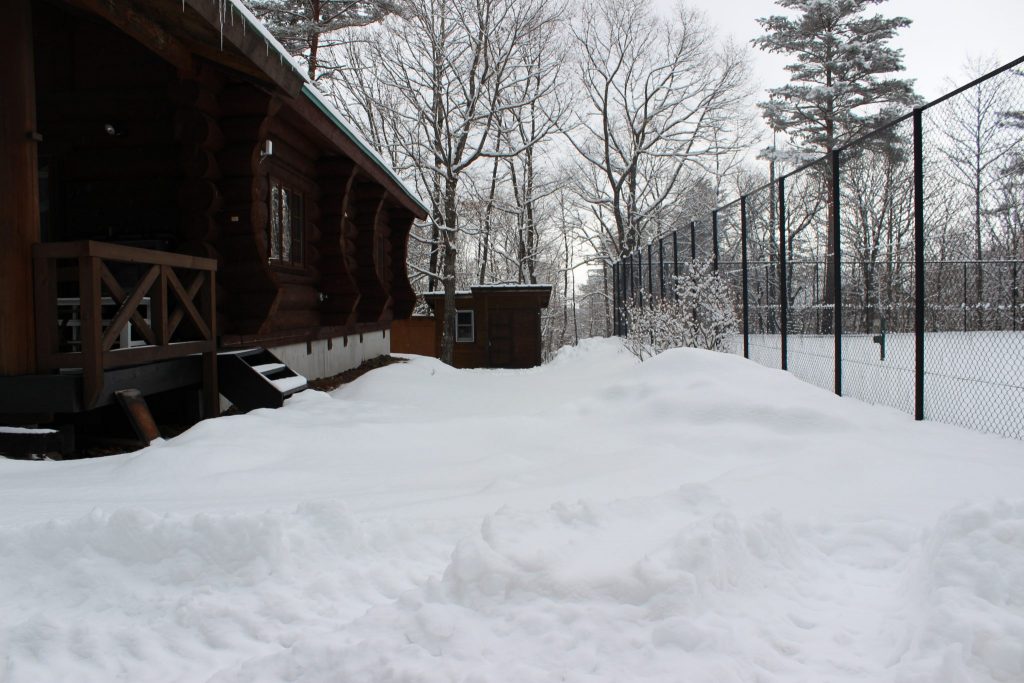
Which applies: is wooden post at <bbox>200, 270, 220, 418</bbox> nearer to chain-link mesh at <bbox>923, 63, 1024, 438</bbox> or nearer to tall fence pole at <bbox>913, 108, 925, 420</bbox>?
tall fence pole at <bbox>913, 108, 925, 420</bbox>

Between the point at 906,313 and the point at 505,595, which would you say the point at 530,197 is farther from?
the point at 505,595

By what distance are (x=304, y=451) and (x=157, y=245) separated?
2.92 meters

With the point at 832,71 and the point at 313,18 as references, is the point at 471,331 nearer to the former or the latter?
the point at 313,18

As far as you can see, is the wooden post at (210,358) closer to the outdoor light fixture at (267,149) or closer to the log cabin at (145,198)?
the log cabin at (145,198)

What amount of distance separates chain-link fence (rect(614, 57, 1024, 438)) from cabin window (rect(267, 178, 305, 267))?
5.77m

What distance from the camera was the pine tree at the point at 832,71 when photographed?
69.3 ft

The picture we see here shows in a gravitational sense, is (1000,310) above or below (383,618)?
above

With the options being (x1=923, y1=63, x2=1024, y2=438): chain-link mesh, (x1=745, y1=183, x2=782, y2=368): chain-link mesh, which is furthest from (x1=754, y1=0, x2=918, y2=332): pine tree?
(x1=923, y1=63, x2=1024, y2=438): chain-link mesh

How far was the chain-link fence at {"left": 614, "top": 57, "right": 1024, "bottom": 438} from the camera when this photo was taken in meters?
5.37

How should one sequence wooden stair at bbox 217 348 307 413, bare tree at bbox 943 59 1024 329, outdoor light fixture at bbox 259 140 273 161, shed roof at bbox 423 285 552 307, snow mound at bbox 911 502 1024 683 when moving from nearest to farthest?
1. snow mound at bbox 911 502 1024 683
2. bare tree at bbox 943 59 1024 329
3. wooden stair at bbox 217 348 307 413
4. outdoor light fixture at bbox 259 140 273 161
5. shed roof at bbox 423 285 552 307

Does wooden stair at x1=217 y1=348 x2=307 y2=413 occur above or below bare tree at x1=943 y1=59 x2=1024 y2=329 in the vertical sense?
below

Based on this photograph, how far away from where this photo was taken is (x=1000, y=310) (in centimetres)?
980

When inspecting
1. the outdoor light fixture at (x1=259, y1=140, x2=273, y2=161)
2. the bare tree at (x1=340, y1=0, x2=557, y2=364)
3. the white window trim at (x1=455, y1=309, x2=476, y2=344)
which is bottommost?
the white window trim at (x1=455, y1=309, x2=476, y2=344)

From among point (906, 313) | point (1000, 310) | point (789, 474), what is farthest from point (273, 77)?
point (1000, 310)
